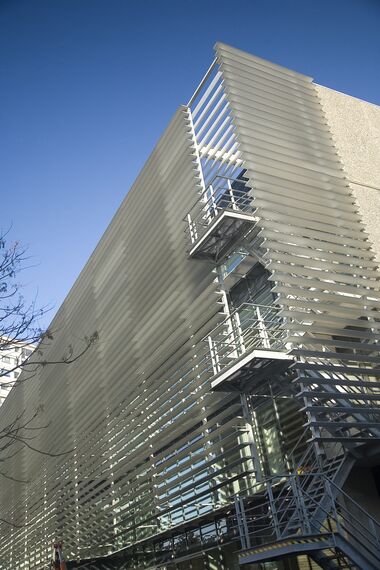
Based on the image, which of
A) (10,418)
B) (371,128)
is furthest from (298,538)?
(10,418)

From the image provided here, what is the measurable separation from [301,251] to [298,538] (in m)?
6.18

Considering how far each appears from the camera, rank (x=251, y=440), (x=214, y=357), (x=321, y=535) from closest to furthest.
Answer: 1. (x=321, y=535)
2. (x=251, y=440)
3. (x=214, y=357)

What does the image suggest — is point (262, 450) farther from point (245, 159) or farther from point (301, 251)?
point (245, 159)

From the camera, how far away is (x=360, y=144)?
54.5 feet

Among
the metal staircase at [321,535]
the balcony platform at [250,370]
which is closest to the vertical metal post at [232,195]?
the balcony platform at [250,370]

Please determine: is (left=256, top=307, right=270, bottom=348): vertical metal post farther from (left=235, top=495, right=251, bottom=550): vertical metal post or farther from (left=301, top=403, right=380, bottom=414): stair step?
(left=235, top=495, right=251, bottom=550): vertical metal post

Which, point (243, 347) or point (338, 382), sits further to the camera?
point (243, 347)

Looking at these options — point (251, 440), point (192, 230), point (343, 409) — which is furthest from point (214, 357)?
point (192, 230)

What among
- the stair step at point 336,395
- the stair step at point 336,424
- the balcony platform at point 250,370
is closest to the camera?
the stair step at point 336,424

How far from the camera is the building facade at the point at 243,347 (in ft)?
37.0

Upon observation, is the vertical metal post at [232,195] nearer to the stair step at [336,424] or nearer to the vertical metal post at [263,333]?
the vertical metal post at [263,333]

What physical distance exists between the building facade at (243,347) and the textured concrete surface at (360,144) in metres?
0.07

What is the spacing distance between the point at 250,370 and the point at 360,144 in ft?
26.7

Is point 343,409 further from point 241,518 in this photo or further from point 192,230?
point 192,230
